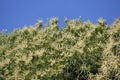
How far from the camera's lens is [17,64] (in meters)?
26.7

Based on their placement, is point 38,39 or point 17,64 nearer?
point 17,64

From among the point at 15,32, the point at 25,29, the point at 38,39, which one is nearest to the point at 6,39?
the point at 15,32

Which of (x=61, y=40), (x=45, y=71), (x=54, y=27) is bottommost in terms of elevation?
(x=45, y=71)

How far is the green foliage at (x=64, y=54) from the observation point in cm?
2562

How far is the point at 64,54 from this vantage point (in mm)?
27125

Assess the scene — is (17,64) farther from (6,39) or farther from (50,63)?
(6,39)

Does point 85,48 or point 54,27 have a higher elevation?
point 54,27

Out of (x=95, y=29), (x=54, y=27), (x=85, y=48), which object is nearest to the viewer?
(x=85, y=48)

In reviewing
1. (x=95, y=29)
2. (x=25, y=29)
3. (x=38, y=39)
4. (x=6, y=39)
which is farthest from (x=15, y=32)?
(x=95, y=29)

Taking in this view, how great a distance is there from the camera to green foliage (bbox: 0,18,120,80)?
25625 mm

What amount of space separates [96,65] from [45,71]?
599cm

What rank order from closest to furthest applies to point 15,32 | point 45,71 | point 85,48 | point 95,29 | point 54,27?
1. point 45,71
2. point 85,48
3. point 95,29
4. point 54,27
5. point 15,32

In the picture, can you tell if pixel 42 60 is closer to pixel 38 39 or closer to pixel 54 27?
pixel 38 39

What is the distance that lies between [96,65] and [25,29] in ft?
28.9
